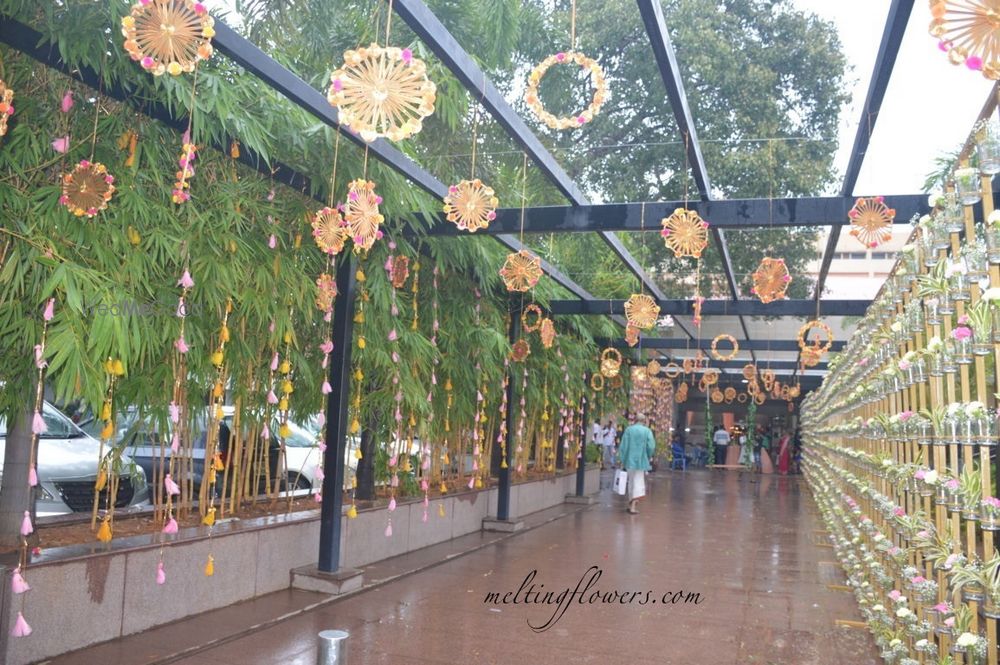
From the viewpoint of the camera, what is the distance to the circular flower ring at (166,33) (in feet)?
8.63

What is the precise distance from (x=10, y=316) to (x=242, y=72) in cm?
163

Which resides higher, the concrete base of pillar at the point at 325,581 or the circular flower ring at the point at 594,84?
the circular flower ring at the point at 594,84

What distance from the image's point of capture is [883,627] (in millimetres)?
3992

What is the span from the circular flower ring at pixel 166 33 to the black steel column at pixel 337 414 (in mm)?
2377

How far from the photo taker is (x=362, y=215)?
155 inches

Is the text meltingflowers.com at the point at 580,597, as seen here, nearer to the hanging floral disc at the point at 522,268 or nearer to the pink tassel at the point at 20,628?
the hanging floral disc at the point at 522,268

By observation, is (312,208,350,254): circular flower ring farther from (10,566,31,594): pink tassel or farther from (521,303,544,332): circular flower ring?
(521,303,544,332): circular flower ring

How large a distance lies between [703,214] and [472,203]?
1555mm

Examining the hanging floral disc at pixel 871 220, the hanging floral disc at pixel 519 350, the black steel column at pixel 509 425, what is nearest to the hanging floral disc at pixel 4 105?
the hanging floral disc at pixel 871 220

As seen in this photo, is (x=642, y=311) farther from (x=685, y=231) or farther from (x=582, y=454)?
(x=582, y=454)

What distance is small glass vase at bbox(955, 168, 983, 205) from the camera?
263 cm

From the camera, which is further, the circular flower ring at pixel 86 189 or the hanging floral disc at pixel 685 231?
the hanging floral disc at pixel 685 231

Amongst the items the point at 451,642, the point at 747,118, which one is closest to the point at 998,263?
the point at 451,642

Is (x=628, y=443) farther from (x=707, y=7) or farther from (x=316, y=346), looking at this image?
(x=316, y=346)
